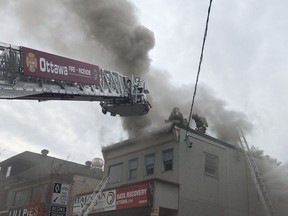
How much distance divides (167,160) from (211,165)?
2304mm

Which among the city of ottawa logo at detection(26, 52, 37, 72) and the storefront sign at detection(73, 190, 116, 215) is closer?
the city of ottawa logo at detection(26, 52, 37, 72)

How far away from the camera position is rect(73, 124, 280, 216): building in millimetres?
17172

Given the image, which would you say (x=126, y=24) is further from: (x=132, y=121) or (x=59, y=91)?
(x=59, y=91)

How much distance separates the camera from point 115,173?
2166 cm

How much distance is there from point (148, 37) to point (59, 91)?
799cm

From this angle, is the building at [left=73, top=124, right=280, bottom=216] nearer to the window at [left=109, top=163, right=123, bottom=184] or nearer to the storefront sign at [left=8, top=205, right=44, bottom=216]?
the window at [left=109, top=163, right=123, bottom=184]

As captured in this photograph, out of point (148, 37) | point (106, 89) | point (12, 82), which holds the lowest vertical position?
point (12, 82)

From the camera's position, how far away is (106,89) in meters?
13.3

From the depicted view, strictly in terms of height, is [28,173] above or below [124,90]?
above

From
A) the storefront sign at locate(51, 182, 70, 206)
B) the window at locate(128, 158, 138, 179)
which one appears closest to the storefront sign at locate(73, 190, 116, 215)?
the window at locate(128, 158, 138, 179)

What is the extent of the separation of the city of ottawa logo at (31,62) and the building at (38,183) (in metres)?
3.65

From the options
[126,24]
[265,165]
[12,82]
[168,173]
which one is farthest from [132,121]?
[12,82]

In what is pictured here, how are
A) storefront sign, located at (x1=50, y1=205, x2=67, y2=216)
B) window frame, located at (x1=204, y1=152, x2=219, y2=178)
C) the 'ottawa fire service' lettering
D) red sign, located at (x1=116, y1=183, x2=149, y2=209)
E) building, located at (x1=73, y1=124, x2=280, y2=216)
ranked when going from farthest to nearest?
window frame, located at (x1=204, y1=152, x2=219, y2=178) → building, located at (x1=73, y1=124, x2=280, y2=216) → red sign, located at (x1=116, y1=183, x2=149, y2=209) → storefront sign, located at (x1=50, y1=205, x2=67, y2=216) → the 'ottawa fire service' lettering

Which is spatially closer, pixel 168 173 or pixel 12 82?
pixel 12 82
